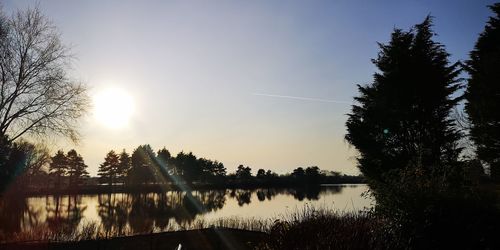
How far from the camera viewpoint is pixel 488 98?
23.9 metres

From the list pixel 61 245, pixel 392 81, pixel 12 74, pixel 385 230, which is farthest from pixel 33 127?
pixel 392 81

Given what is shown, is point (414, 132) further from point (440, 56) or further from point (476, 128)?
point (440, 56)

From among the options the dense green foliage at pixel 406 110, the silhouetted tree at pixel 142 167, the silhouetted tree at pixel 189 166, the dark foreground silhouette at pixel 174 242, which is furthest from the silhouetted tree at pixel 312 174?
the dark foreground silhouette at pixel 174 242

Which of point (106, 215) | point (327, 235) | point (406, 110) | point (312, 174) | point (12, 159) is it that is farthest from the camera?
point (312, 174)

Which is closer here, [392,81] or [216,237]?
[216,237]

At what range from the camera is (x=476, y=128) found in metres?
26.1

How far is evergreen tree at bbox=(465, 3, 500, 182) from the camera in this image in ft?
76.5

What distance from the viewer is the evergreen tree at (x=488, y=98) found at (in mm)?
23328

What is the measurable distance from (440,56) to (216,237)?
1978cm

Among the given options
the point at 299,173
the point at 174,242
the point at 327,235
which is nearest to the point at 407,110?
the point at 174,242

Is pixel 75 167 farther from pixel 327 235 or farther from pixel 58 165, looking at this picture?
pixel 327 235

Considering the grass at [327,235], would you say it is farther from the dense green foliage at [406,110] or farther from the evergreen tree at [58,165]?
the evergreen tree at [58,165]

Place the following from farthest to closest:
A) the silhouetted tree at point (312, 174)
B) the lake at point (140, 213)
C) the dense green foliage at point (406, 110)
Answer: the silhouetted tree at point (312, 174)
the lake at point (140, 213)
the dense green foliage at point (406, 110)

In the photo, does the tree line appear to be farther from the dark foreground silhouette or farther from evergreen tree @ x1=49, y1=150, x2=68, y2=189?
the dark foreground silhouette
